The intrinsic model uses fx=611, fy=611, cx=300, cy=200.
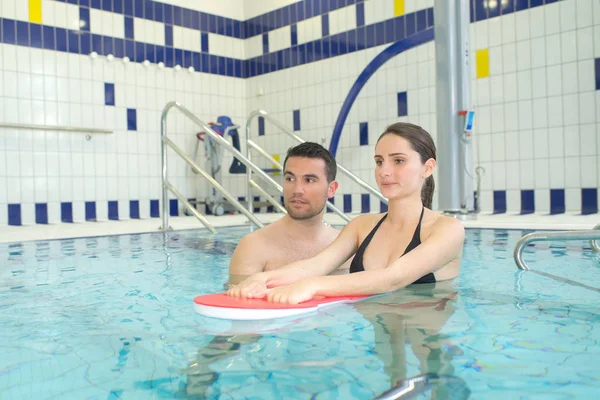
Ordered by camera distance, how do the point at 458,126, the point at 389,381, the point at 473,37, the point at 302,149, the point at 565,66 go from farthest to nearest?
the point at 473,37 < the point at 565,66 < the point at 458,126 < the point at 302,149 < the point at 389,381

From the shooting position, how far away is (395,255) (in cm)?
232

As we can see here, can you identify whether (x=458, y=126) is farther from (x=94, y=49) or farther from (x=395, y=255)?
(x=94, y=49)

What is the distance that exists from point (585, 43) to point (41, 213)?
6.52m

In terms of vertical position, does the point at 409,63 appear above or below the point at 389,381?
above

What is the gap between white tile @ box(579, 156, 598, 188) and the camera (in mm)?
6219

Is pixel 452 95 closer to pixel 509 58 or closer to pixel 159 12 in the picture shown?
pixel 509 58

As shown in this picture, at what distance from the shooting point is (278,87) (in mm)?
9516

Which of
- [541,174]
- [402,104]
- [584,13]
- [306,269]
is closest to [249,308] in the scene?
[306,269]

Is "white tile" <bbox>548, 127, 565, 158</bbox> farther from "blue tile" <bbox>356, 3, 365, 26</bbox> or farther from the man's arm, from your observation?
the man's arm

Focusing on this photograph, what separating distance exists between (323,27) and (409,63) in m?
1.67

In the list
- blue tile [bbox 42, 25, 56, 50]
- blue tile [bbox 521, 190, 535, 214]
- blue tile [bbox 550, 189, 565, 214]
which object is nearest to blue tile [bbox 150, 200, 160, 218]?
blue tile [bbox 42, 25, 56, 50]

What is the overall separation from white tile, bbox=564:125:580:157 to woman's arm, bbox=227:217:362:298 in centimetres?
464

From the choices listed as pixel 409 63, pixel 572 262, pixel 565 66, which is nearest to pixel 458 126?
pixel 565 66

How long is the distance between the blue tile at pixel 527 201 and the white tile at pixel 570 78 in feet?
3.74
